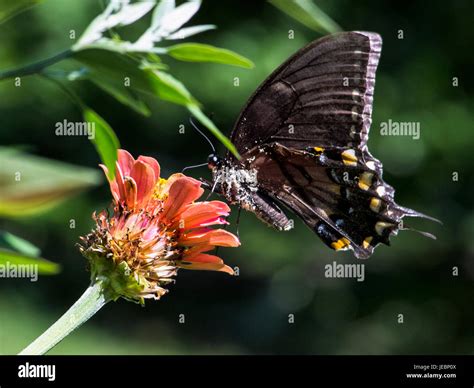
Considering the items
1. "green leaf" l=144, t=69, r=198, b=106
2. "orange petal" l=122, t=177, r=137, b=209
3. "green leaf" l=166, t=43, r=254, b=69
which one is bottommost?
"green leaf" l=144, t=69, r=198, b=106

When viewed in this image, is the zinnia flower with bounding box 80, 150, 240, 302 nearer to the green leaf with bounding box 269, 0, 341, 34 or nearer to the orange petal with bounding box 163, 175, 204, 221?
the orange petal with bounding box 163, 175, 204, 221

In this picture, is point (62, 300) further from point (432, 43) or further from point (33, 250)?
point (33, 250)

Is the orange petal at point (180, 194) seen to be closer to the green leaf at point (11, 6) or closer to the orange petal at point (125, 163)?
the orange petal at point (125, 163)

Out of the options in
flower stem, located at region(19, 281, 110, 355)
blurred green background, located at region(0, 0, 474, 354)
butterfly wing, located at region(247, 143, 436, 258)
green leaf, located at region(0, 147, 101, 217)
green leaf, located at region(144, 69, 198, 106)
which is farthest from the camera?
blurred green background, located at region(0, 0, 474, 354)

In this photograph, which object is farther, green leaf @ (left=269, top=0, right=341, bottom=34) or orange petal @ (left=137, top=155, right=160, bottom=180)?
orange petal @ (left=137, top=155, right=160, bottom=180)

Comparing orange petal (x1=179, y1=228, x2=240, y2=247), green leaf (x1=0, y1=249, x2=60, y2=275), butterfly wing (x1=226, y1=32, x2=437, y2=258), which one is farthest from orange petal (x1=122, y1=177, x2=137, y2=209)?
butterfly wing (x1=226, y1=32, x2=437, y2=258)

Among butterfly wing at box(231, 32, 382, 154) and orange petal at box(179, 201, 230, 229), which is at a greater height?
butterfly wing at box(231, 32, 382, 154)

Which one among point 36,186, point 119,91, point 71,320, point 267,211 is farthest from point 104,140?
point 267,211

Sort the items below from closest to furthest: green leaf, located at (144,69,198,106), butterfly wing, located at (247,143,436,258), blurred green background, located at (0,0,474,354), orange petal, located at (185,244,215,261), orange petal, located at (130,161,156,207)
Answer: green leaf, located at (144,69,198,106) → orange petal, located at (130,161,156,207) → orange petal, located at (185,244,215,261) → butterfly wing, located at (247,143,436,258) → blurred green background, located at (0,0,474,354)
